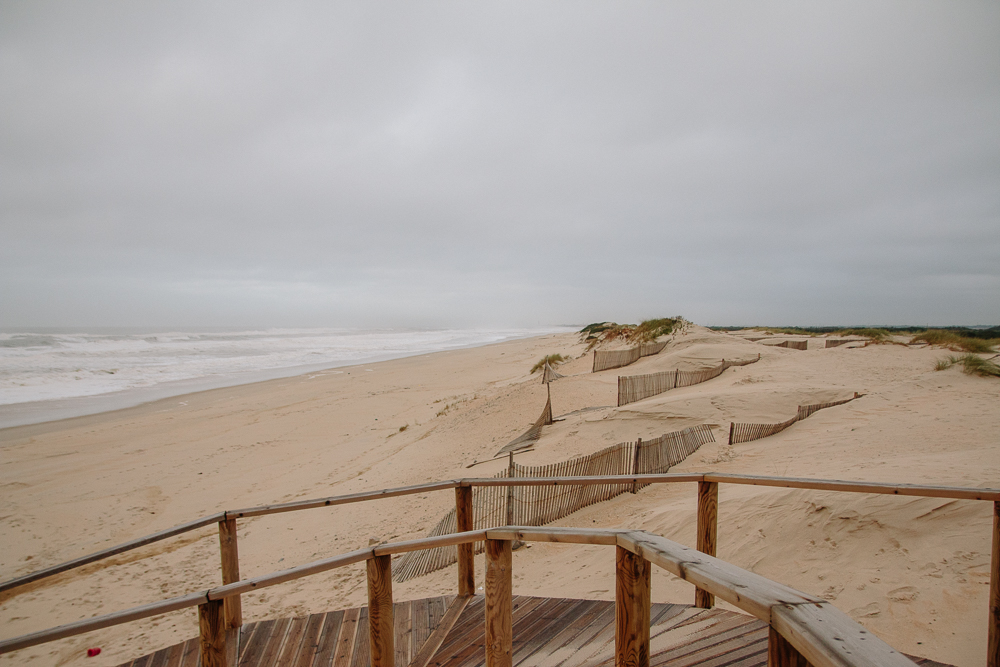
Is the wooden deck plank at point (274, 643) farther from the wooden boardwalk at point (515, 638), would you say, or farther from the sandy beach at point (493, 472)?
the sandy beach at point (493, 472)

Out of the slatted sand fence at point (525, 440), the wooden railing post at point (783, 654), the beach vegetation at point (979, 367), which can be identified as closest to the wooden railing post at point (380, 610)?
the wooden railing post at point (783, 654)

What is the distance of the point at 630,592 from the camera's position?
1868mm

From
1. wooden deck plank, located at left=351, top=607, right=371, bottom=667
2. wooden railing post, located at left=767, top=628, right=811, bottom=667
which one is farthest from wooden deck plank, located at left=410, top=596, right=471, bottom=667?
wooden railing post, located at left=767, top=628, right=811, bottom=667

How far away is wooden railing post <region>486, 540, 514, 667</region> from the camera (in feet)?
7.20

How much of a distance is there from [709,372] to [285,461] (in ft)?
41.9

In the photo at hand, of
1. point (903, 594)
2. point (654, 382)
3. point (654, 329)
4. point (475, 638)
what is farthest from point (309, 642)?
point (654, 329)

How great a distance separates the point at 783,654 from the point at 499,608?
133 cm

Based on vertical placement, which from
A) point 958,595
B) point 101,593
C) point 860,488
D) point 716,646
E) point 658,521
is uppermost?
point 860,488

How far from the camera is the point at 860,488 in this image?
9.46ft

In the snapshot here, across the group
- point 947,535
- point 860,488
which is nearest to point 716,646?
point 860,488

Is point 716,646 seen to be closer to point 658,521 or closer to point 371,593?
point 371,593

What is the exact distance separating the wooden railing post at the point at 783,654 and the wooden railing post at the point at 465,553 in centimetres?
244

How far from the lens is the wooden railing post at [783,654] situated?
3.93 ft

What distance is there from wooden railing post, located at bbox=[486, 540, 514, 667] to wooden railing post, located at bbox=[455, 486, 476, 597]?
1.14 m
